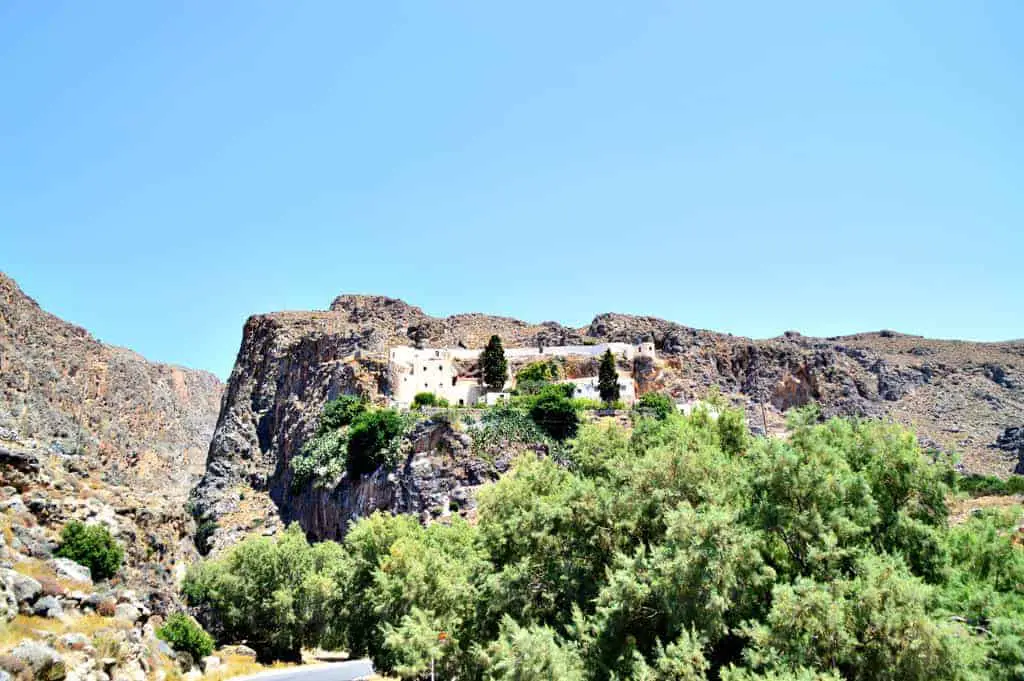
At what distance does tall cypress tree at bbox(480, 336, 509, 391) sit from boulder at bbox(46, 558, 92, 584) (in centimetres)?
5344

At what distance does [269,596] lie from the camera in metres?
38.3

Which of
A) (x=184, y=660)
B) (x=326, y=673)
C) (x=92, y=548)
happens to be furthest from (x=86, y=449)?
(x=92, y=548)

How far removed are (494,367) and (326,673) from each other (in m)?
40.5

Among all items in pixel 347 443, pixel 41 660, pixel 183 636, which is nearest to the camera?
pixel 41 660

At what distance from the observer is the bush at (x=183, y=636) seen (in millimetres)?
21438

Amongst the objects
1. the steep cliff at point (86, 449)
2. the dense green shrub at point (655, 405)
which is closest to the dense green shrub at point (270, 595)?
the steep cliff at point (86, 449)

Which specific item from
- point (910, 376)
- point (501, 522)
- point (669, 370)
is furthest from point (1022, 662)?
point (910, 376)

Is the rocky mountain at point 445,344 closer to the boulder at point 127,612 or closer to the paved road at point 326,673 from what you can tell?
the paved road at point 326,673

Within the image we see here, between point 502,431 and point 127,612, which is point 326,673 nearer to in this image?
point 127,612

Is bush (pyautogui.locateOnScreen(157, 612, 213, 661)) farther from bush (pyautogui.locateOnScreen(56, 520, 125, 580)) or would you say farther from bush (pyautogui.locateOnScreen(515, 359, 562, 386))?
bush (pyautogui.locateOnScreen(515, 359, 562, 386))

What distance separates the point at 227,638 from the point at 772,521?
31.5 metres

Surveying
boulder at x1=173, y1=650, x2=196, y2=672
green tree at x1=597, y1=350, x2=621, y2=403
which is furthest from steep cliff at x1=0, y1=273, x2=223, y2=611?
green tree at x1=597, y1=350, x2=621, y2=403

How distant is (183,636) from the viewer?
22.3 meters

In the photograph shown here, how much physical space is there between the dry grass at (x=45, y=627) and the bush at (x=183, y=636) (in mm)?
5499
